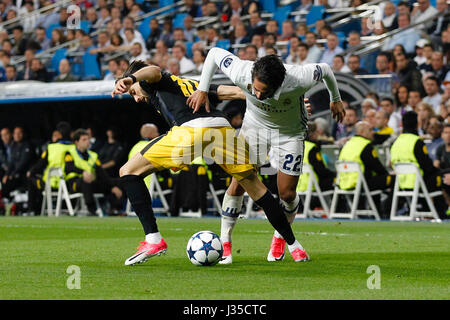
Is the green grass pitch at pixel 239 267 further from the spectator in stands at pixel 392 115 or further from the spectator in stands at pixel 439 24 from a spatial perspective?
the spectator in stands at pixel 439 24

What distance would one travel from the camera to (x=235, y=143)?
29.9 feet

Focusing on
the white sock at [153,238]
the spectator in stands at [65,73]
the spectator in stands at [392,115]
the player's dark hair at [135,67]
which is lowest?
the spectator in stands at [392,115]

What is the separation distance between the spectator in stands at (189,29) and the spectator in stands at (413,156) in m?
9.59

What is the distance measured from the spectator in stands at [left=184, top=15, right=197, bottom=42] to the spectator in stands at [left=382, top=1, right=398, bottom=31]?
5623 millimetres

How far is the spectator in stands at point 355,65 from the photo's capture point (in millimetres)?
20375

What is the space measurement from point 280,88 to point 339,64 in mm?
11817

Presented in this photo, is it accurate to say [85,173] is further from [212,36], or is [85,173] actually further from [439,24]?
[439,24]

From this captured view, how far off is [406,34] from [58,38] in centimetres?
1184

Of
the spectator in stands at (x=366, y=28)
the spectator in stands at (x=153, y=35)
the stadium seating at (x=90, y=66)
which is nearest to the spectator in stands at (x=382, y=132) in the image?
the spectator in stands at (x=366, y=28)

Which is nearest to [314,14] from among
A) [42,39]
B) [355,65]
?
[355,65]

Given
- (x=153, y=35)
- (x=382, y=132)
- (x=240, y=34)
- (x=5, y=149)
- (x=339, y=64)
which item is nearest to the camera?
(x=382, y=132)

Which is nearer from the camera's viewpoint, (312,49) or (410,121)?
(410,121)

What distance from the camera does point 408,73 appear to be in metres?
19.4

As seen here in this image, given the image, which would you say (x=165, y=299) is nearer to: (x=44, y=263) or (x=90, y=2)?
(x=44, y=263)
